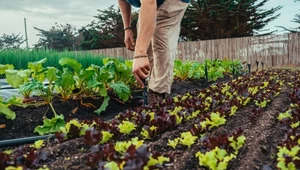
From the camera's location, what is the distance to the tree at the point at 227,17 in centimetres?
2138

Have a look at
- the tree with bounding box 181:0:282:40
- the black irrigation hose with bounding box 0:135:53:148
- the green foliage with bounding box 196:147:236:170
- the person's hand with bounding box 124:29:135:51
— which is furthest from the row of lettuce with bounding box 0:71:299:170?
the tree with bounding box 181:0:282:40

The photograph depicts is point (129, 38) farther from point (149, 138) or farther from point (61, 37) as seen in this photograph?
point (61, 37)

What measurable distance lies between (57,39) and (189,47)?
20.5 metres

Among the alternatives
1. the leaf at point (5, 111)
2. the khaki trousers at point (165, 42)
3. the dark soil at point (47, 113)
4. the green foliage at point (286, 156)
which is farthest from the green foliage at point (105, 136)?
the khaki trousers at point (165, 42)

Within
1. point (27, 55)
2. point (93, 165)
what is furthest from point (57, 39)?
point (93, 165)

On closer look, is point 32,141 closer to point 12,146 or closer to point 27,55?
point 12,146

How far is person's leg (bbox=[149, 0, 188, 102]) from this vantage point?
10.7 ft

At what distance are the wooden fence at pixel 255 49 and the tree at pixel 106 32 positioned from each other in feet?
30.8

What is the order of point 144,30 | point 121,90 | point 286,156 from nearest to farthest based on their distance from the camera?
point 286,156 < point 144,30 < point 121,90

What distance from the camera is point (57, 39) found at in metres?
34.5

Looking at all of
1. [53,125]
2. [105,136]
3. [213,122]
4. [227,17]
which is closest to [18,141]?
[53,125]

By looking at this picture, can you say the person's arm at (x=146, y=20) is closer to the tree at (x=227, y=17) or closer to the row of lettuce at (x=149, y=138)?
the row of lettuce at (x=149, y=138)

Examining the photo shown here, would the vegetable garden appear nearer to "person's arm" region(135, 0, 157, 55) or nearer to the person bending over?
the person bending over

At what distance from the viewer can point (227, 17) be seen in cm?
2164
